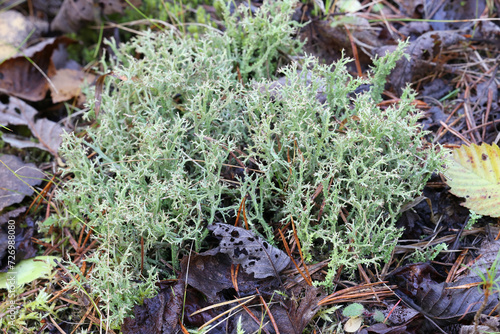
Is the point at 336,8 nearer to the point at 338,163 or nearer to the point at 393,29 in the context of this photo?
the point at 393,29

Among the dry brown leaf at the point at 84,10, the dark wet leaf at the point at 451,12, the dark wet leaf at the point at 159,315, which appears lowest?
the dark wet leaf at the point at 159,315

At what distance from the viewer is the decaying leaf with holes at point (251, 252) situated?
211 centimetres

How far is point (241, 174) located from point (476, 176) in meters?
1.47

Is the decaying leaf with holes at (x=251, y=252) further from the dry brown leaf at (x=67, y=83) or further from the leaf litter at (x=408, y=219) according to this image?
the dry brown leaf at (x=67, y=83)

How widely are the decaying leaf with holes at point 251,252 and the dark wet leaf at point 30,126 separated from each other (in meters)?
1.73

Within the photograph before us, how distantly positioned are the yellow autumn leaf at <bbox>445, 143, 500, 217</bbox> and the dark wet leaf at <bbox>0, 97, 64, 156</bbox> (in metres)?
2.88

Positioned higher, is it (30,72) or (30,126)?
(30,72)

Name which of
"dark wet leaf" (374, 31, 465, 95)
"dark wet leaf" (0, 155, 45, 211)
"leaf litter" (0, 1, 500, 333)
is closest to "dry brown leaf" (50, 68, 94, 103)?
"leaf litter" (0, 1, 500, 333)

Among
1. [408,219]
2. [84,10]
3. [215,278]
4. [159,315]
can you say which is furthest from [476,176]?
[84,10]

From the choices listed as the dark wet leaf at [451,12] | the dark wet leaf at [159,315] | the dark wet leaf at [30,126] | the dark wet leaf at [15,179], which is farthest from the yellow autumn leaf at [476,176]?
the dark wet leaf at [30,126]

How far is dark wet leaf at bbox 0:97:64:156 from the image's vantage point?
10.0 feet

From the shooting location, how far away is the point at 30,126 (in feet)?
10.4

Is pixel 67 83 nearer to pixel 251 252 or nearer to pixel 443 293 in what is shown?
pixel 251 252

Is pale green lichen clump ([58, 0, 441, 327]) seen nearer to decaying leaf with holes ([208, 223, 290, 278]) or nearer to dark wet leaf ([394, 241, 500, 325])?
decaying leaf with holes ([208, 223, 290, 278])
